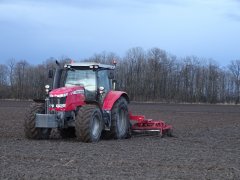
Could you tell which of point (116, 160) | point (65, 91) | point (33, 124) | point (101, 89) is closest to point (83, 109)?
point (65, 91)

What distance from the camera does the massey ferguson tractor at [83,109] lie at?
515 inches

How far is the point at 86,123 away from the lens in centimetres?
1284

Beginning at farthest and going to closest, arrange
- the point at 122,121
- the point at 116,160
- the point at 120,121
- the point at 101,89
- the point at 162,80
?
1. the point at 162,80
2. the point at 122,121
3. the point at 120,121
4. the point at 101,89
5. the point at 116,160

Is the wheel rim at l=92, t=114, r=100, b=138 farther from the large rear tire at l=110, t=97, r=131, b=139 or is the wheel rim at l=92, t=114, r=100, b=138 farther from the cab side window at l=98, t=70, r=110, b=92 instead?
the cab side window at l=98, t=70, r=110, b=92

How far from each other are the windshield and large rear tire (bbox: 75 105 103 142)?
117 centimetres

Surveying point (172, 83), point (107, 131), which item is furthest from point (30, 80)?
point (107, 131)

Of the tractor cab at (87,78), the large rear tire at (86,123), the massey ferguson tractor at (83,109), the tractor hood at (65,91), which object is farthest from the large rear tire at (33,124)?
the large rear tire at (86,123)

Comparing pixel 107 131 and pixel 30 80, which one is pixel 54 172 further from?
pixel 30 80

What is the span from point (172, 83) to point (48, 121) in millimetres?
84231

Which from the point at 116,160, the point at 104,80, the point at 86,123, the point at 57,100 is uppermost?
the point at 104,80

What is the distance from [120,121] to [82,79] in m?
1.97

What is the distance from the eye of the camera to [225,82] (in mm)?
99562

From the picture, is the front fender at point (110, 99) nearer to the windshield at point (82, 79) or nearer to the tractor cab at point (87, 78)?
the tractor cab at point (87, 78)

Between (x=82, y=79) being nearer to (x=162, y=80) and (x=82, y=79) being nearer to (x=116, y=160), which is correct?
(x=116, y=160)
